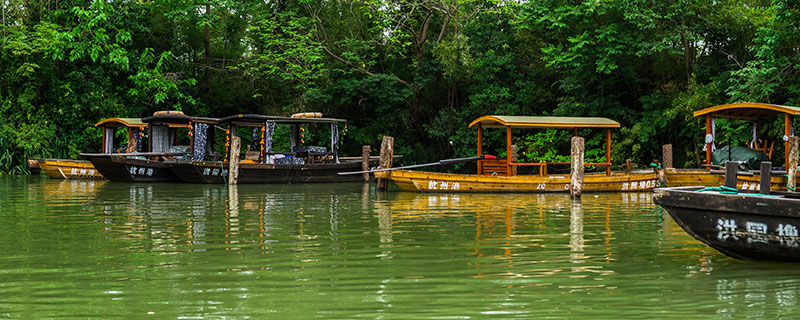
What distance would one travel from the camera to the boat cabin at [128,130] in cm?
2489

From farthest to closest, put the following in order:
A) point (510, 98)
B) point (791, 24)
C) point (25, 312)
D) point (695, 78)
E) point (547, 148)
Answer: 1. point (510, 98)
2. point (547, 148)
3. point (695, 78)
4. point (791, 24)
5. point (25, 312)

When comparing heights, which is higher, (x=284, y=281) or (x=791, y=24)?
(x=791, y=24)

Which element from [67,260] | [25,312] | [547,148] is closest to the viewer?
[25,312]

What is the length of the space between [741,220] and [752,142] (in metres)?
10.5

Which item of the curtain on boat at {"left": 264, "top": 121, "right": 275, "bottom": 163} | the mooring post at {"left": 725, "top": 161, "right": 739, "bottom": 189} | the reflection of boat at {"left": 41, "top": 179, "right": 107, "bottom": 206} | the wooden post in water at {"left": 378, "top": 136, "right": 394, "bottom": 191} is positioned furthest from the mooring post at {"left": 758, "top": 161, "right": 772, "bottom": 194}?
the curtain on boat at {"left": 264, "top": 121, "right": 275, "bottom": 163}

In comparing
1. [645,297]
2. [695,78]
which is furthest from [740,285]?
[695,78]

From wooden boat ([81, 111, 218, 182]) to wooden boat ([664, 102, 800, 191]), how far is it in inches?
553

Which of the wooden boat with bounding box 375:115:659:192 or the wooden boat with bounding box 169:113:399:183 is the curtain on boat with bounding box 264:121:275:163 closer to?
the wooden boat with bounding box 169:113:399:183

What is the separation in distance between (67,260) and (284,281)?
8.85 ft

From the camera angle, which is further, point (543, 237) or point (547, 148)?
point (547, 148)

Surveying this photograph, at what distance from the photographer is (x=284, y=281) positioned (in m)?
6.68

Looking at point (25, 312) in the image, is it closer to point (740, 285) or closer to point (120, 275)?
point (120, 275)

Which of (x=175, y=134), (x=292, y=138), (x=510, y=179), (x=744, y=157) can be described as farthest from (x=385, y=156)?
(x=175, y=134)

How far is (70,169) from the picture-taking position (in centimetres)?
2480
